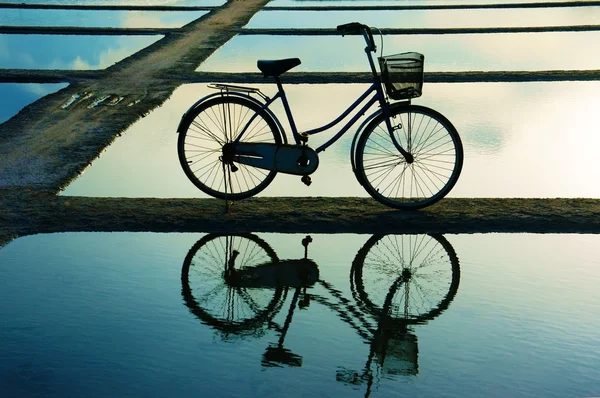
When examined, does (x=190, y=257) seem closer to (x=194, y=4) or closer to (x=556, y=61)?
(x=556, y=61)

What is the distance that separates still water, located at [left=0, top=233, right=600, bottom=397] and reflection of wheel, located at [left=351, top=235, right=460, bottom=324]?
0.01m

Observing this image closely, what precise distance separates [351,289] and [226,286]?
639 millimetres

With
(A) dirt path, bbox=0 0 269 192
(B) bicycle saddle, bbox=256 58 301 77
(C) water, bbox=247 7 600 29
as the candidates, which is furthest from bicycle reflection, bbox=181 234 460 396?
(C) water, bbox=247 7 600 29

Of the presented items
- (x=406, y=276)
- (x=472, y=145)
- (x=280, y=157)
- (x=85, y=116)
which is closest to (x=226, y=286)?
(x=406, y=276)

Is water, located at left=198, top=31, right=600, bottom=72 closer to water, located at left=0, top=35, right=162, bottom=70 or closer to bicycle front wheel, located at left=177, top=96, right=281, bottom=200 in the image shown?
water, located at left=0, top=35, right=162, bottom=70

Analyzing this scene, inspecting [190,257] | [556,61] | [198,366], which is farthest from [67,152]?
[556,61]

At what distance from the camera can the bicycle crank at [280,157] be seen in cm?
643

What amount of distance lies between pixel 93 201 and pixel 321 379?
298 cm

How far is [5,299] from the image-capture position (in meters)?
4.99

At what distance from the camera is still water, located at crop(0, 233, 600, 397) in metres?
4.05

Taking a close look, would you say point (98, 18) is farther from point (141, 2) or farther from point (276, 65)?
point (276, 65)

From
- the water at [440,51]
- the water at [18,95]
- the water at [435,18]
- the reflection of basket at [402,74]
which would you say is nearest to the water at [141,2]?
the water at [435,18]

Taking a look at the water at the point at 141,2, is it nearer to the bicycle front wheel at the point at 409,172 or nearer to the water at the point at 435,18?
the water at the point at 435,18

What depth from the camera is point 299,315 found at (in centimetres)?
482
